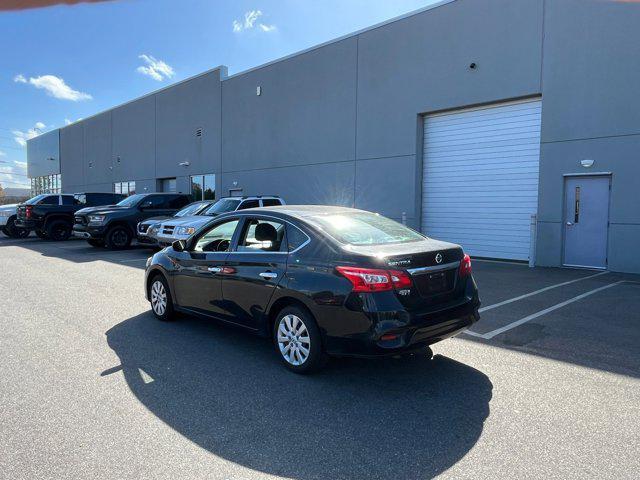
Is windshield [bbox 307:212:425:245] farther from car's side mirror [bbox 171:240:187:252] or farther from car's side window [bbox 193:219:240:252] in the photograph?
car's side mirror [bbox 171:240:187:252]

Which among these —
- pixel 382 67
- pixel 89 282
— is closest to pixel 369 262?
pixel 89 282

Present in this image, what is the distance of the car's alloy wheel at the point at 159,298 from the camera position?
6.26m

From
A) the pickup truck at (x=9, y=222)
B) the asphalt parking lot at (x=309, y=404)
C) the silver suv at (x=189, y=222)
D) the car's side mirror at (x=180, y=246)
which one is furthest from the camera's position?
the pickup truck at (x=9, y=222)

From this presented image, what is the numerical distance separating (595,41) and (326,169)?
9.25 meters

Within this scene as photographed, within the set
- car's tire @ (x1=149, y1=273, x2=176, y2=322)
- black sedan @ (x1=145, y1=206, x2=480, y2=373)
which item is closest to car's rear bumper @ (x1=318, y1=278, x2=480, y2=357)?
black sedan @ (x1=145, y1=206, x2=480, y2=373)

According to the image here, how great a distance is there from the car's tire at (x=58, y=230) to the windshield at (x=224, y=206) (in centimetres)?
917

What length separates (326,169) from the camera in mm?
17531

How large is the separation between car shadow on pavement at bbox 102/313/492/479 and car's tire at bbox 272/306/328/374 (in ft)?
0.42

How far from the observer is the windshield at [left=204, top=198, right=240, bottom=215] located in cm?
1317

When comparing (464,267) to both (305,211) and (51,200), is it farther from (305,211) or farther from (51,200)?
(51,200)

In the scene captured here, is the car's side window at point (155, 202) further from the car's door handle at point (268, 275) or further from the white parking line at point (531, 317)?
the white parking line at point (531, 317)

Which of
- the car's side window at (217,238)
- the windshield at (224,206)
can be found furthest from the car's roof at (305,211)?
the windshield at (224,206)

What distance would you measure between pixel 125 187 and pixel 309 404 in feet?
102

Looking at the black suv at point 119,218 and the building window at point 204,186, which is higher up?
the building window at point 204,186
